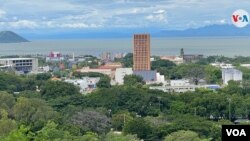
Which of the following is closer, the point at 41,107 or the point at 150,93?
the point at 41,107

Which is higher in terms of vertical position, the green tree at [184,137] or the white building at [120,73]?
the white building at [120,73]

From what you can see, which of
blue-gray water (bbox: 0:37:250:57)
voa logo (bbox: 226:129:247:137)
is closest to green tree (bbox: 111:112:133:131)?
voa logo (bbox: 226:129:247:137)

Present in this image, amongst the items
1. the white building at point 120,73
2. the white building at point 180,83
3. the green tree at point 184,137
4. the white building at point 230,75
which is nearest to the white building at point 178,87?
the white building at point 180,83

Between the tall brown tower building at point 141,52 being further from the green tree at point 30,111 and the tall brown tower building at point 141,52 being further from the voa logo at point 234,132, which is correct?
the voa logo at point 234,132

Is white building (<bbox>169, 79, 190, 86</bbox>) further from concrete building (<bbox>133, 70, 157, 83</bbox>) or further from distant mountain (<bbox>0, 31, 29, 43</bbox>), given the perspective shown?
distant mountain (<bbox>0, 31, 29, 43</bbox>)

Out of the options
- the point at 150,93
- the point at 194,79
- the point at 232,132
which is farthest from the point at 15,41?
the point at 232,132

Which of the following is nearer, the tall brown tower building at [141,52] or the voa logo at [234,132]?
the voa logo at [234,132]

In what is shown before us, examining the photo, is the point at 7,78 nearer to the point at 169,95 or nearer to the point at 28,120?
the point at 169,95

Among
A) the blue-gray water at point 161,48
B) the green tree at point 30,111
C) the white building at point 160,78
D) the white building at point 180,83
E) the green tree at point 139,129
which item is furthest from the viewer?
the blue-gray water at point 161,48

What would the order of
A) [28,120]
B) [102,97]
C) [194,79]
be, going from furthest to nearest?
1. [194,79]
2. [102,97]
3. [28,120]
